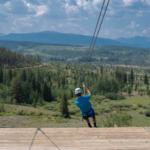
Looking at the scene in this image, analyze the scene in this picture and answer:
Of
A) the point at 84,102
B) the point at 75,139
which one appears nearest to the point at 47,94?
the point at 84,102

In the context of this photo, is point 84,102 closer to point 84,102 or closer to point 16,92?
point 84,102

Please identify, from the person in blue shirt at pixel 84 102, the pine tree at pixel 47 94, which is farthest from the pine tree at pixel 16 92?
the person in blue shirt at pixel 84 102

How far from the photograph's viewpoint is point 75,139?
6.63 meters

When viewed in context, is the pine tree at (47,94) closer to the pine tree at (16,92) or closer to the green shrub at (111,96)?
the pine tree at (16,92)

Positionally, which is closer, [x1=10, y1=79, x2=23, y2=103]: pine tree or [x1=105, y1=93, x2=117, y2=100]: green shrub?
[x1=10, y1=79, x2=23, y2=103]: pine tree

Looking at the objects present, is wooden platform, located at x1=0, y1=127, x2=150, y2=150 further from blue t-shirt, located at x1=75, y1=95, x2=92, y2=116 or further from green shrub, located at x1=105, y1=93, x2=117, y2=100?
green shrub, located at x1=105, y1=93, x2=117, y2=100

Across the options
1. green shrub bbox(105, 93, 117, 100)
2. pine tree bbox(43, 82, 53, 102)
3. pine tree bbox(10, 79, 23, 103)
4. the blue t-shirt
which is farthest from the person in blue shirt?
green shrub bbox(105, 93, 117, 100)

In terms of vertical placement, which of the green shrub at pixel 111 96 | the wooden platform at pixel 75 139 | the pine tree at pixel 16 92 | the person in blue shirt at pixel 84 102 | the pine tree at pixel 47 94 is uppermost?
the person in blue shirt at pixel 84 102

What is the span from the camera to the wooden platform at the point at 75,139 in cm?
614

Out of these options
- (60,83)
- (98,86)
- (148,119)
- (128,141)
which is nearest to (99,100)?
(98,86)

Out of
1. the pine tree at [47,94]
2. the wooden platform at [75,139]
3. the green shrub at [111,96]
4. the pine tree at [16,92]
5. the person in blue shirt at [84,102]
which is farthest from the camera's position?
the green shrub at [111,96]

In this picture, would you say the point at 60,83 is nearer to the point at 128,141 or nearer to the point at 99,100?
the point at 99,100

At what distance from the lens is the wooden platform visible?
6.14 metres

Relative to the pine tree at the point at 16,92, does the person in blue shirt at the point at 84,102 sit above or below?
above
